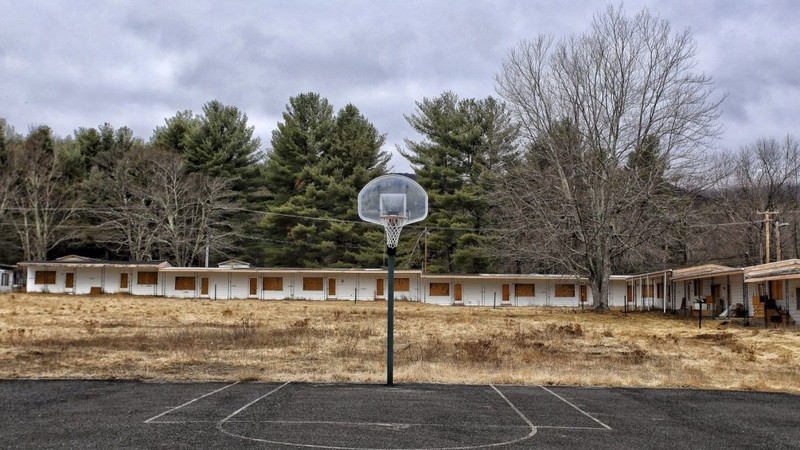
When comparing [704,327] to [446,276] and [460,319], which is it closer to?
[460,319]

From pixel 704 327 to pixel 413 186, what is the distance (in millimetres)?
19218

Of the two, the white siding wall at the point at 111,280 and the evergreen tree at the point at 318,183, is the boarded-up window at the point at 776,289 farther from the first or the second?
the white siding wall at the point at 111,280

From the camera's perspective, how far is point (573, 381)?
44.7 feet

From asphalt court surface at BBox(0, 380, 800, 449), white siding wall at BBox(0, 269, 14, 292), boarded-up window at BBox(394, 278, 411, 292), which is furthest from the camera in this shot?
white siding wall at BBox(0, 269, 14, 292)

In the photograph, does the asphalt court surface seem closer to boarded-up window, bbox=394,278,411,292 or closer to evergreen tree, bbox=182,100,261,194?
boarded-up window, bbox=394,278,411,292

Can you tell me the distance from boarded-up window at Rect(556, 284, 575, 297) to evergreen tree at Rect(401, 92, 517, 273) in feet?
19.4

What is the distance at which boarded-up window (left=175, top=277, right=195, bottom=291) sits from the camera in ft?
171

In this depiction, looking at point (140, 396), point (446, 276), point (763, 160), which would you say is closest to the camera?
point (140, 396)

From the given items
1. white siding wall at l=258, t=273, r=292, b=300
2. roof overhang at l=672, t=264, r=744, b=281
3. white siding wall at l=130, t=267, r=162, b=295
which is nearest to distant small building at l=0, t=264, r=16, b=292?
white siding wall at l=130, t=267, r=162, b=295

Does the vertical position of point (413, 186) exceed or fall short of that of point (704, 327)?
it exceeds it

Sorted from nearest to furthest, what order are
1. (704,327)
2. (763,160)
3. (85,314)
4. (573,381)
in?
(573,381), (704,327), (85,314), (763,160)

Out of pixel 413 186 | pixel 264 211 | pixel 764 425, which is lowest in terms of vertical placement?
pixel 764 425

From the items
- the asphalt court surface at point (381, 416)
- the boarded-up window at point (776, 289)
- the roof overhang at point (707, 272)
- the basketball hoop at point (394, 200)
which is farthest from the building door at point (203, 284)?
the basketball hoop at point (394, 200)

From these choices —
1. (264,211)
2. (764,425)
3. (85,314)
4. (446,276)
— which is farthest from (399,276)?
(764,425)
